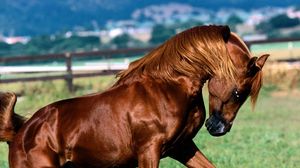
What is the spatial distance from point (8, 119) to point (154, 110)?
51.3 inches

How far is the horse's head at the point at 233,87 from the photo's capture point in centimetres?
671

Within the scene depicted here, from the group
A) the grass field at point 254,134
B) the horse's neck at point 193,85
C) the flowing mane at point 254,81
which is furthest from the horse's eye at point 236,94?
the grass field at point 254,134

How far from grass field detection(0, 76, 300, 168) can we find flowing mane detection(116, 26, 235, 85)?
1.66 meters

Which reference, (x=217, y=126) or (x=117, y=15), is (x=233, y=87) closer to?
(x=217, y=126)

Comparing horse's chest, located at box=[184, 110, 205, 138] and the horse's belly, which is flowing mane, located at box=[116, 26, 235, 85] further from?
the horse's belly

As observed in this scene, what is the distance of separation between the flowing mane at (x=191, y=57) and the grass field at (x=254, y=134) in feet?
5.45

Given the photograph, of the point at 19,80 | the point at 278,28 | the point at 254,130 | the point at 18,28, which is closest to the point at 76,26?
the point at 18,28

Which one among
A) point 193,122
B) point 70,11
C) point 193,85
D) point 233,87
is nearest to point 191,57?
point 193,85

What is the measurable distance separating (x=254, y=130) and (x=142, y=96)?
8.13 meters

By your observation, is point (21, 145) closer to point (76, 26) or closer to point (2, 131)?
point (2, 131)

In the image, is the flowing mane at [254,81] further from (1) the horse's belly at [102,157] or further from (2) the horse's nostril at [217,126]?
(1) the horse's belly at [102,157]

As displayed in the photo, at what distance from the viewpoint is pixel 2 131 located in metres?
7.33

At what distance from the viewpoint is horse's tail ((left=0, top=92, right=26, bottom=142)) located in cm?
733

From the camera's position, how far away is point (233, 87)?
6691mm
